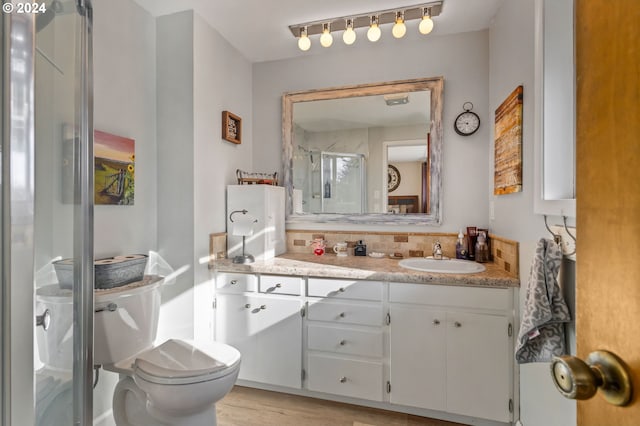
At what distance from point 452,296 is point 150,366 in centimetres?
149

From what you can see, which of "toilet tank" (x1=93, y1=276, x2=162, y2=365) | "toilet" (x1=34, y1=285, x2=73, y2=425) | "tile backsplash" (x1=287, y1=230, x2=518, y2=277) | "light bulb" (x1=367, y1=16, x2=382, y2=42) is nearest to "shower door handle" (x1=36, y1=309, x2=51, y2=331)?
"toilet" (x1=34, y1=285, x2=73, y2=425)

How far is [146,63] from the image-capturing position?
1979 millimetres

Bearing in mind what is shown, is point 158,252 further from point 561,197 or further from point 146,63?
point 561,197

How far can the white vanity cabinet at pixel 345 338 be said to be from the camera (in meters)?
1.85

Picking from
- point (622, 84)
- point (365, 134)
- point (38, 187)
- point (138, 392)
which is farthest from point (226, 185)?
point (622, 84)

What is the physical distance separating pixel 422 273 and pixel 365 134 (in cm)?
116

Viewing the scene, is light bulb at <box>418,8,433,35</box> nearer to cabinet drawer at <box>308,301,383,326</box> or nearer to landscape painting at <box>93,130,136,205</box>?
cabinet drawer at <box>308,301,383,326</box>

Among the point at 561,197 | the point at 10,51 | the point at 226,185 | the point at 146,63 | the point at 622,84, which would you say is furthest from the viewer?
the point at 226,185

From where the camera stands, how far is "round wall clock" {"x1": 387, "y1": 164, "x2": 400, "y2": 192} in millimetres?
2381

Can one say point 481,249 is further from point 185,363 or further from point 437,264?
point 185,363

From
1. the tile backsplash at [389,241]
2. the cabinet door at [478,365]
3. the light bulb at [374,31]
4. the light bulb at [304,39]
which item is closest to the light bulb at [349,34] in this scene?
the light bulb at [374,31]

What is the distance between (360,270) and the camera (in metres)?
1.89

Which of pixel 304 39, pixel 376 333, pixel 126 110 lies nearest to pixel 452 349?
pixel 376 333

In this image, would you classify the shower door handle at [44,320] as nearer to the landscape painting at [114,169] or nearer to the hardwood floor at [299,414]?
the landscape painting at [114,169]
